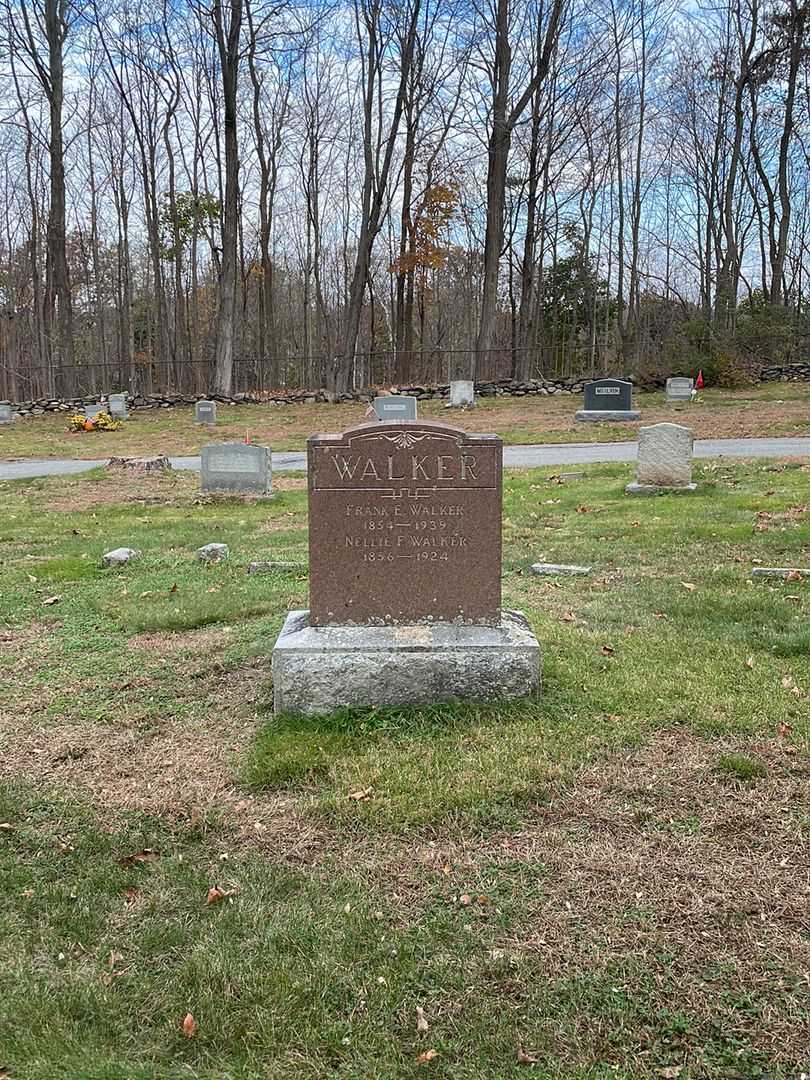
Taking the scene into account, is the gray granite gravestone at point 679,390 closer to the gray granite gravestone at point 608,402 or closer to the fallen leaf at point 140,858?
the gray granite gravestone at point 608,402

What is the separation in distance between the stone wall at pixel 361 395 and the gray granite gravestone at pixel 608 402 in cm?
606

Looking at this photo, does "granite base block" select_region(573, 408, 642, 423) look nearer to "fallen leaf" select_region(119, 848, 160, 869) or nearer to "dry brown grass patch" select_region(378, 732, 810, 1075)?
"dry brown grass patch" select_region(378, 732, 810, 1075)

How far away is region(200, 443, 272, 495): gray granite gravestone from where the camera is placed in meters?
12.2

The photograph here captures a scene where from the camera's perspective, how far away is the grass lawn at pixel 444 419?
20.1 metres

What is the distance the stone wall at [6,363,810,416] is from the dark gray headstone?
19.9 ft

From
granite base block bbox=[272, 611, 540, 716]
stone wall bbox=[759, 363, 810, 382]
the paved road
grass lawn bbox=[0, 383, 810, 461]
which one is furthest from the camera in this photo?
stone wall bbox=[759, 363, 810, 382]

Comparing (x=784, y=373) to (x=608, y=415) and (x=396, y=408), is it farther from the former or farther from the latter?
(x=396, y=408)

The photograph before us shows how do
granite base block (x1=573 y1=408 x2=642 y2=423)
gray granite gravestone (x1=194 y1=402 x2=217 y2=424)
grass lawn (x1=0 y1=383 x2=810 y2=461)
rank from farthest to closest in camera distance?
gray granite gravestone (x1=194 y1=402 x2=217 y2=424) → granite base block (x1=573 y1=408 x2=642 y2=423) → grass lawn (x1=0 y1=383 x2=810 y2=461)

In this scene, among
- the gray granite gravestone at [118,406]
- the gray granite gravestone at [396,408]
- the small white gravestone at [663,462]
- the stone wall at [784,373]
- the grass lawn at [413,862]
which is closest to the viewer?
the grass lawn at [413,862]

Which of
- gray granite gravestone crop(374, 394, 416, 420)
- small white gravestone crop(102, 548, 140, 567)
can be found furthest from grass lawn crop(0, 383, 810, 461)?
small white gravestone crop(102, 548, 140, 567)

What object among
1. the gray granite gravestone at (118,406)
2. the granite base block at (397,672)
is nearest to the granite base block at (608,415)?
the gray granite gravestone at (118,406)

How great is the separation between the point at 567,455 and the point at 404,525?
12668mm

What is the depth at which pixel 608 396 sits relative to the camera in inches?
952

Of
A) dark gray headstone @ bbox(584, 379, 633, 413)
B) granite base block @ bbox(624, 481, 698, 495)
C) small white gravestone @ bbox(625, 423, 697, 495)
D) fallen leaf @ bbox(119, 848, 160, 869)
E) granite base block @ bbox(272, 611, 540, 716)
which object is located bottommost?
fallen leaf @ bbox(119, 848, 160, 869)
